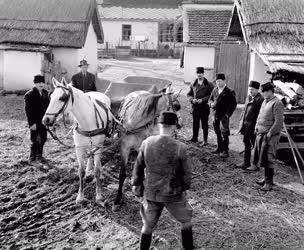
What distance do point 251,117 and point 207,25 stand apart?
44.3 feet

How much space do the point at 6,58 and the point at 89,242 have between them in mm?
12991

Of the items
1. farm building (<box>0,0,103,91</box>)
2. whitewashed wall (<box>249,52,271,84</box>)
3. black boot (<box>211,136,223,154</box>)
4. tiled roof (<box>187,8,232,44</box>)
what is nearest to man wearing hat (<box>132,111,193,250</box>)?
black boot (<box>211,136,223,154</box>)

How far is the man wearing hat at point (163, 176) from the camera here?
4492mm

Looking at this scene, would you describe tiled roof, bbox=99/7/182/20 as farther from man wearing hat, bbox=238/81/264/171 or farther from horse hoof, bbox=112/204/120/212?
horse hoof, bbox=112/204/120/212

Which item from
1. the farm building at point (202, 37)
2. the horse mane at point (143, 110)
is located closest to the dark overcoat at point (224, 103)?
the horse mane at point (143, 110)

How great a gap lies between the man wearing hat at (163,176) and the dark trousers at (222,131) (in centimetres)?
458

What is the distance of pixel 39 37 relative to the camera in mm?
16672

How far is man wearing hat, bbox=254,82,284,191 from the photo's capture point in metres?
7.13

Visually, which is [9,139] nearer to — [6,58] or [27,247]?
[27,247]

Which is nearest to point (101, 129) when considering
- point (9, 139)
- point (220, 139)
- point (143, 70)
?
point (220, 139)

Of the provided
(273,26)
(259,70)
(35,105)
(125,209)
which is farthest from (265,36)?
(125,209)

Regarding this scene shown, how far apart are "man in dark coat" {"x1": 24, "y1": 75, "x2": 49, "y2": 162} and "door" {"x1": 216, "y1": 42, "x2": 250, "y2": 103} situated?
31.3 feet

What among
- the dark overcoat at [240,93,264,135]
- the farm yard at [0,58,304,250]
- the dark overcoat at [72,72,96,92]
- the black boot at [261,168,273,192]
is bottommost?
the farm yard at [0,58,304,250]

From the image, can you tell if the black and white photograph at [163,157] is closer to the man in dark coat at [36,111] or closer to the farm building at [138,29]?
the man in dark coat at [36,111]
